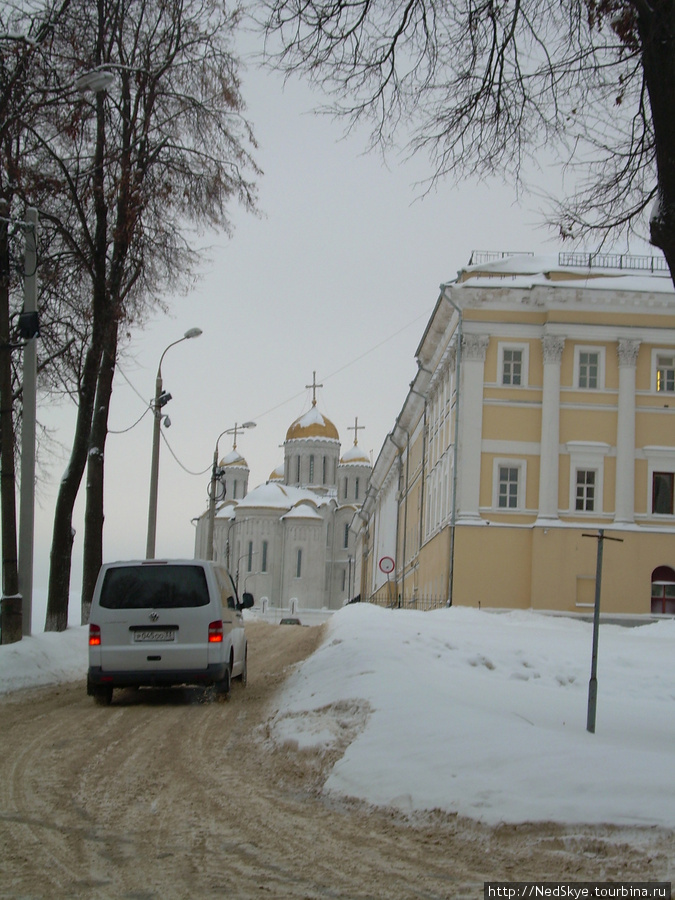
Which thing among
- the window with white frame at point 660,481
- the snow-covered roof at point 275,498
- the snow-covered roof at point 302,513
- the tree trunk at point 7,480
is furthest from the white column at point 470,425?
the snow-covered roof at point 275,498

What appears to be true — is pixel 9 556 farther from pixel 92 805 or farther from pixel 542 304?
pixel 542 304

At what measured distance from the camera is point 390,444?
2522 inches

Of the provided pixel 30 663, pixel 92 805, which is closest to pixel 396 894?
pixel 92 805

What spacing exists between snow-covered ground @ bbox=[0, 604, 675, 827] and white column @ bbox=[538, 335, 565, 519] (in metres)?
20.9

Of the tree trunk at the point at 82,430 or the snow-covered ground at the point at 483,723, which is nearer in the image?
the snow-covered ground at the point at 483,723

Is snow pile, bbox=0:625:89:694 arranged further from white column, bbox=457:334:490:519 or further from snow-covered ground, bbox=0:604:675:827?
white column, bbox=457:334:490:519

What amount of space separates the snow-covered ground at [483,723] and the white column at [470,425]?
20.7m

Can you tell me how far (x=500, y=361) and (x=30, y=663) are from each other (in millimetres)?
24995

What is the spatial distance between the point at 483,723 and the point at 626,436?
101ft

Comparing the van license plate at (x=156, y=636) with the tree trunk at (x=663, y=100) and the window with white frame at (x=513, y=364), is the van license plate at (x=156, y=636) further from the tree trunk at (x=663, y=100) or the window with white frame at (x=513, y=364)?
the window with white frame at (x=513, y=364)

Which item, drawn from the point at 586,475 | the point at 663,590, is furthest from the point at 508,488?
the point at 663,590

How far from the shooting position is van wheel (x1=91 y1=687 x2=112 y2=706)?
44.2 feet

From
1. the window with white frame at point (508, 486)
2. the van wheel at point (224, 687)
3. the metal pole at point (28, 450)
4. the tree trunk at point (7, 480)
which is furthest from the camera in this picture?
the window with white frame at point (508, 486)

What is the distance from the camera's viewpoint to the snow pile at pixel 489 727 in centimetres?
701
